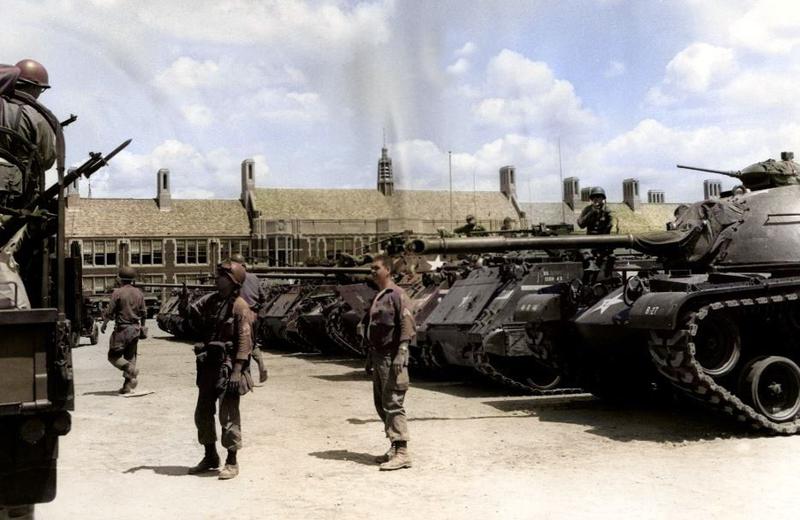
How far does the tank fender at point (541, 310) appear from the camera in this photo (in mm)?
10633

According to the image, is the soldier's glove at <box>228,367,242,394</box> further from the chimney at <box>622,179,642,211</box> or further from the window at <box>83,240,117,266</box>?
the chimney at <box>622,179,642,211</box>

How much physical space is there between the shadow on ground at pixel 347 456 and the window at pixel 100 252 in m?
59.2

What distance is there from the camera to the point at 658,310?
8320 mm

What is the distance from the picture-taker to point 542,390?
11930 mm

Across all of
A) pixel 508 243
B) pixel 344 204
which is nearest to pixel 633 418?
pixel 508 243

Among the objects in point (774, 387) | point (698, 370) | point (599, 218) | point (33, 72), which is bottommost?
point (774, 387)

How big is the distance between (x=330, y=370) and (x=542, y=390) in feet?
19.2

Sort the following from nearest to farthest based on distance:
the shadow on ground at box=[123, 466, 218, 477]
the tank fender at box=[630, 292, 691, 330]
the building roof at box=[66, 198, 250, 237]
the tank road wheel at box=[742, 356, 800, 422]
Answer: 1. the shadow on ground at box=[123, 466, 218, 477]
2. the tank fender at box=[630, 292, 691, 330]
3. the tank road wheel at box=[742, 356, 800, 422]
4. the building roof at box=[66, 198, 250, 237]

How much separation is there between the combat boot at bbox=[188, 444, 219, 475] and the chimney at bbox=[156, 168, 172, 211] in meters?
62.6

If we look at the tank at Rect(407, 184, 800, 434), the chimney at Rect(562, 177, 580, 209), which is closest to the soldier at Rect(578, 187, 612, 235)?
the tank at Rect(407, 184, 800, 434)

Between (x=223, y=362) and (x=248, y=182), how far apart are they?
Result: 64590 mm

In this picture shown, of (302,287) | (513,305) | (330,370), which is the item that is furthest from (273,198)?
(513,305)

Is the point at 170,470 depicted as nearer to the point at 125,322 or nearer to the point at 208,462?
the point at 208,462

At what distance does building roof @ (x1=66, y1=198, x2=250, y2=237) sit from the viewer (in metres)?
Result: 64.7
